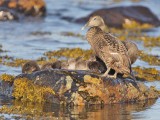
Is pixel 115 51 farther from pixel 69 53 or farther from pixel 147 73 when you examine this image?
pixel 69 53

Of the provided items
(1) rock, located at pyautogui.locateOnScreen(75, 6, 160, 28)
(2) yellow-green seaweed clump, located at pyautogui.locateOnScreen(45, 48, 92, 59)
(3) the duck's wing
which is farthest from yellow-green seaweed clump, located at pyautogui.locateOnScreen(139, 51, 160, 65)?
(1) rock, located at pyautogui.locateOnScreen(75, 6, 160, 28)

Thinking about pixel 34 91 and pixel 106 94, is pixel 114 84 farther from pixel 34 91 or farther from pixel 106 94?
pixel 34 91

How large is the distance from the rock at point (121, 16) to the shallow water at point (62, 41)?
0.96 m

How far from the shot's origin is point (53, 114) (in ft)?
30.9

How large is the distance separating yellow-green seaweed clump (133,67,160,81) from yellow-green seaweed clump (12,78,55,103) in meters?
3.11

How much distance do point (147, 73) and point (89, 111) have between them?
12.1 feet

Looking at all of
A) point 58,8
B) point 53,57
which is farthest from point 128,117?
point 58,8

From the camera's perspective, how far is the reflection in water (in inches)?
366

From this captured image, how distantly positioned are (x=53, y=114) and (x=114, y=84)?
1514 millimetres

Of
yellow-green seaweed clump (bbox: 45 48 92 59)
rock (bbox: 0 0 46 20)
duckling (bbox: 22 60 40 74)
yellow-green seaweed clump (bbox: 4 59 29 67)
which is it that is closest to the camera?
duckling (bbox: 22 60 40 74)

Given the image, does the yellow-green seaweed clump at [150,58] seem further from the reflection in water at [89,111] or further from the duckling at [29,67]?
the reflection in water at [89,111]

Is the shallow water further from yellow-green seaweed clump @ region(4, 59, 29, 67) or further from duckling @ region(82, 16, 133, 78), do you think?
duckling @ region(82, 16, 133, 78)

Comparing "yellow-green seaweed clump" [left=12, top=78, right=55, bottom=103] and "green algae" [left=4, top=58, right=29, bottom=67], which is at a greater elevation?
"green algae" [left=4, top=58, right=29, bottom=67]

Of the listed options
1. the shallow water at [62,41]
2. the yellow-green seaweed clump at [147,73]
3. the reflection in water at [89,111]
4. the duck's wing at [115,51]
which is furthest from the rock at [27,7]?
the reflection in water at [89,111]
